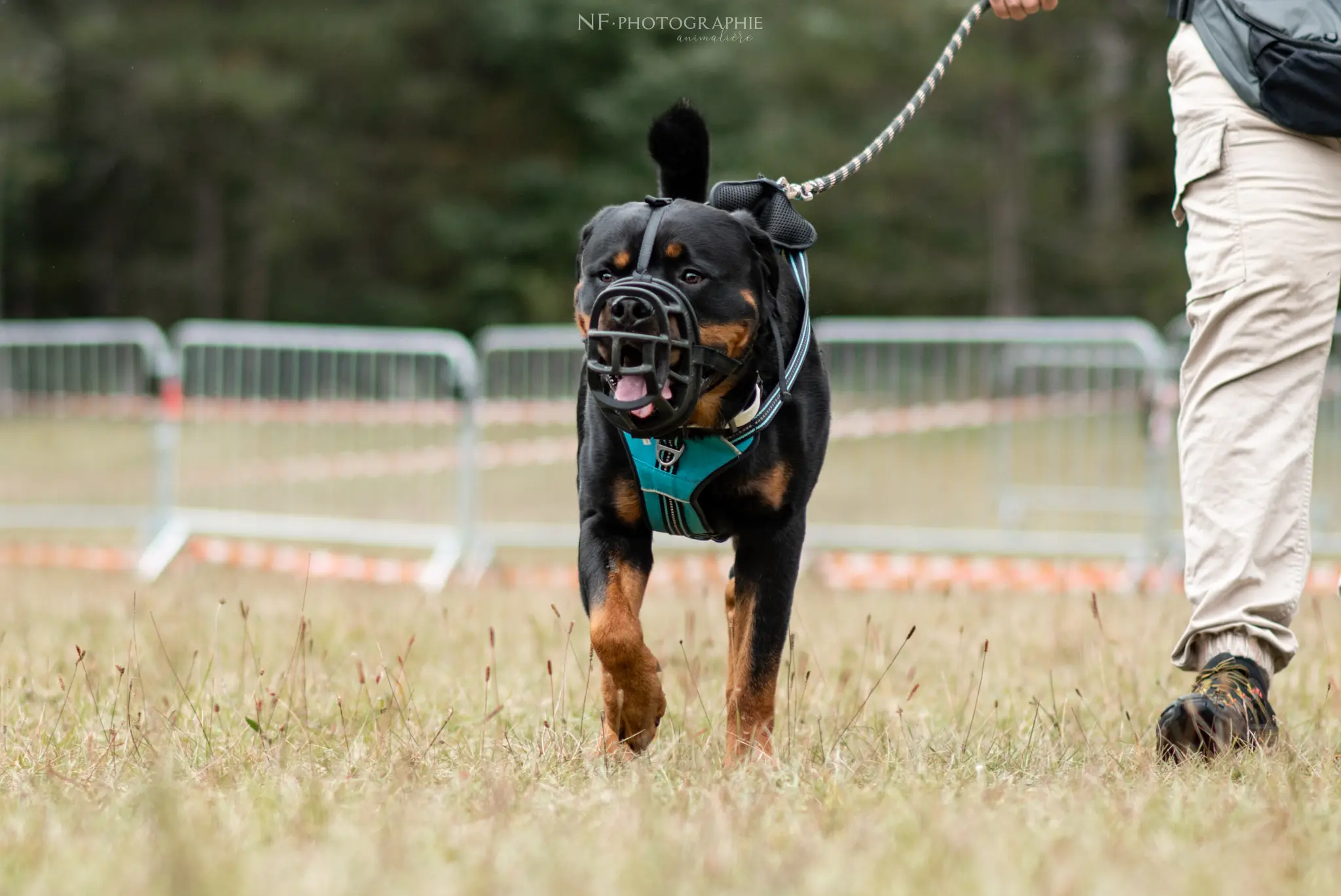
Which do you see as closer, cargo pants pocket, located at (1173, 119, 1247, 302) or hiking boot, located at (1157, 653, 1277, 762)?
hiking boot, located at (1157, 653, 1277, 762)

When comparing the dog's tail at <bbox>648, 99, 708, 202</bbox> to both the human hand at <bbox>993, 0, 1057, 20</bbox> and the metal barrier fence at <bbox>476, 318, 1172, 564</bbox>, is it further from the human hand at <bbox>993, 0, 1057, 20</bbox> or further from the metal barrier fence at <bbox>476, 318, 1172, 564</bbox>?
the metal barrier fence at <bbox>476, 318, 1172, 564</bbox>

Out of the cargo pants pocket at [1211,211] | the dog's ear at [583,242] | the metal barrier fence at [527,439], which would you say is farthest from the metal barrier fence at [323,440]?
the cargo pants pocket at [1211,211]

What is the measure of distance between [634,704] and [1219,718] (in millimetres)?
1154

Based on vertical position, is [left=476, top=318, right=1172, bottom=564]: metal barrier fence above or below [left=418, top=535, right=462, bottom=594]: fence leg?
above

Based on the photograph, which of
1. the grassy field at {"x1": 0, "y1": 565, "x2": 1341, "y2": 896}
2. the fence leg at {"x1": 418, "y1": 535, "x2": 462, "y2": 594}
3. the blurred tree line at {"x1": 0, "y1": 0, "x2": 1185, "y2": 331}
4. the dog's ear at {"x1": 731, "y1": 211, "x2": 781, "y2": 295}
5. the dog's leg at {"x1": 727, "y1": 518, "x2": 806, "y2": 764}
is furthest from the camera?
the blurred tree line at {"x1": 0, "y1": 0, "x2": 1185, "y2": 331}

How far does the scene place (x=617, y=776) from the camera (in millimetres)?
2756

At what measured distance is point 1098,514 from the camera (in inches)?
492

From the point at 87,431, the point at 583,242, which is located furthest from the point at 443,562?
the point at 583,242

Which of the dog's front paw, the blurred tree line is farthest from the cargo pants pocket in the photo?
the blurred tree line

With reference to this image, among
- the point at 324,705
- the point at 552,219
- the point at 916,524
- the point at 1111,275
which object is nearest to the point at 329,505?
the point at 916,524

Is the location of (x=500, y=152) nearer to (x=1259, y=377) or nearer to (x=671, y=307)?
(x=1259, y=377)

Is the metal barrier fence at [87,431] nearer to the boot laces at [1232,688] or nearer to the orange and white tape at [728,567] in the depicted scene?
the orange and white tape at [728,567]

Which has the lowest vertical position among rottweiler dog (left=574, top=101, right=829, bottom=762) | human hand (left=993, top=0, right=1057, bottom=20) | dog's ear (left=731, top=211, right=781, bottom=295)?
rottweiler dog (left=574, top=101, right=829, bottom=762)

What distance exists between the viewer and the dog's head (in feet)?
9.37
